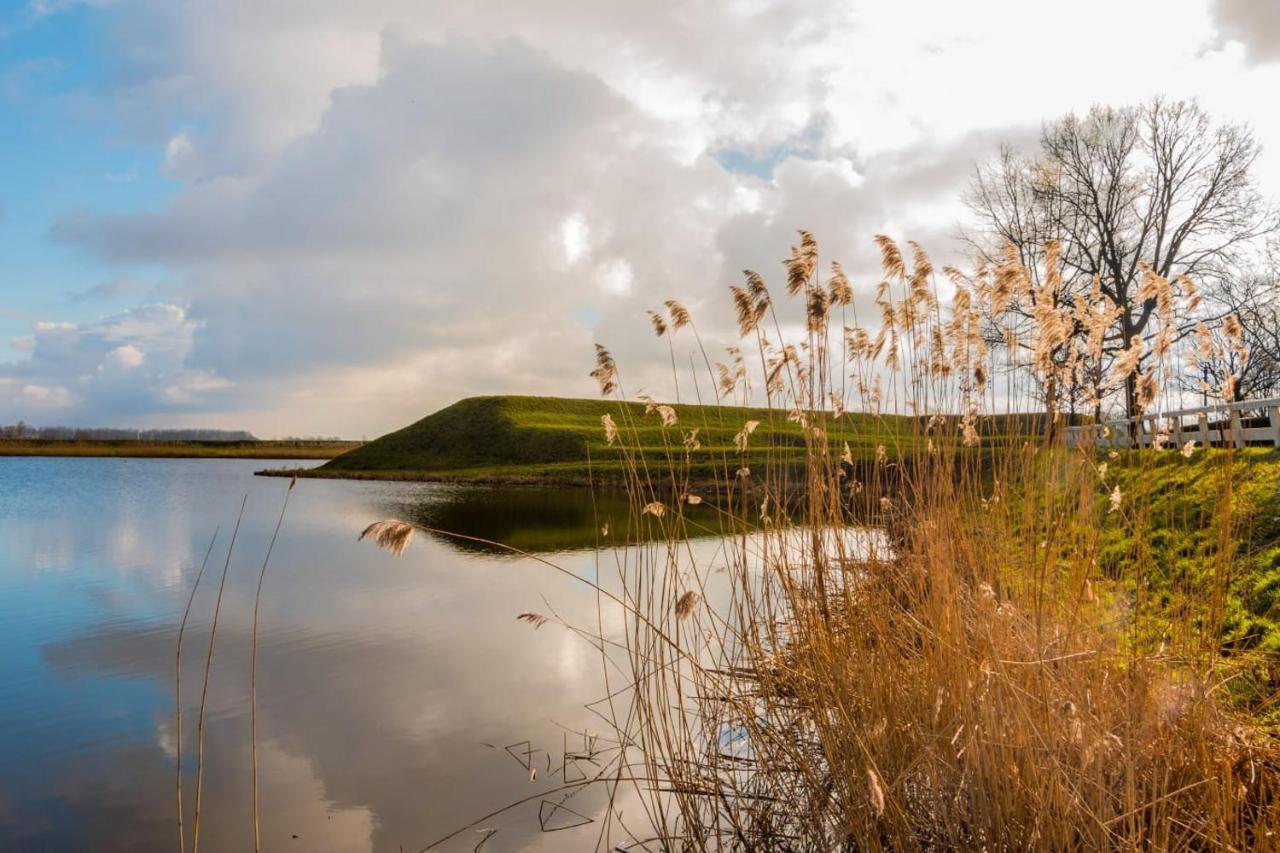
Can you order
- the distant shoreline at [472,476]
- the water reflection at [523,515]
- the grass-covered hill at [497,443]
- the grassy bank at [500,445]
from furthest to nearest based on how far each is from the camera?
the grass-covered hill at [497,443] → the grassy bank at [500,445] → the distant shoreline at [472,476] → the water reflection at [523,515]

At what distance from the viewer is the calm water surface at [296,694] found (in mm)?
4008

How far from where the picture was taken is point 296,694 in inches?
235

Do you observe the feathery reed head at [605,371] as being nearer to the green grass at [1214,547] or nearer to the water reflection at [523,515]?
the green grass at [1214,547]

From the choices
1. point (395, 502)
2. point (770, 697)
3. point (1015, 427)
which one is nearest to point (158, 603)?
point (770, 697)

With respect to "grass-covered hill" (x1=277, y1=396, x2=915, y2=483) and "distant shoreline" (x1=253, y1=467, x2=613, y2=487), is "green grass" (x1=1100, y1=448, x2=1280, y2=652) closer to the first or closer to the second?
"distant shoreline" (x1=253, y1=467, x2=613, y2=487)

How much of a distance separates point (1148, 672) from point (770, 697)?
1326 millimetres

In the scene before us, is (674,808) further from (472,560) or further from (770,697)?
(472,560)

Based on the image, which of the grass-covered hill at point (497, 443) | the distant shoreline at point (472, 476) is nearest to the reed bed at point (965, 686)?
the distant shoreline at point (472, 476)

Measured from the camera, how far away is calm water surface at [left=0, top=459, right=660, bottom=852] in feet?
13.1

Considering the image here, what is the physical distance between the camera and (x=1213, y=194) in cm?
1983

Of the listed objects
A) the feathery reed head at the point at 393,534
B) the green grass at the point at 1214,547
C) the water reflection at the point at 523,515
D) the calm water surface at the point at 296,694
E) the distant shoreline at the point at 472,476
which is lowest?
the calm water surface at the point at 296,694

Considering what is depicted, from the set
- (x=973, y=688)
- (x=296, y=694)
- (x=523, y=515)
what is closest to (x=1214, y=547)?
(x=973, y=688)

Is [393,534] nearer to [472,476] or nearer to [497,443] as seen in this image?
[472,476]

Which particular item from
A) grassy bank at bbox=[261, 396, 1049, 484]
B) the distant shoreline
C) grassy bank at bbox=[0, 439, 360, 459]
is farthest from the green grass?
grassy bank at bbox=[0, 439, 360, 459]
